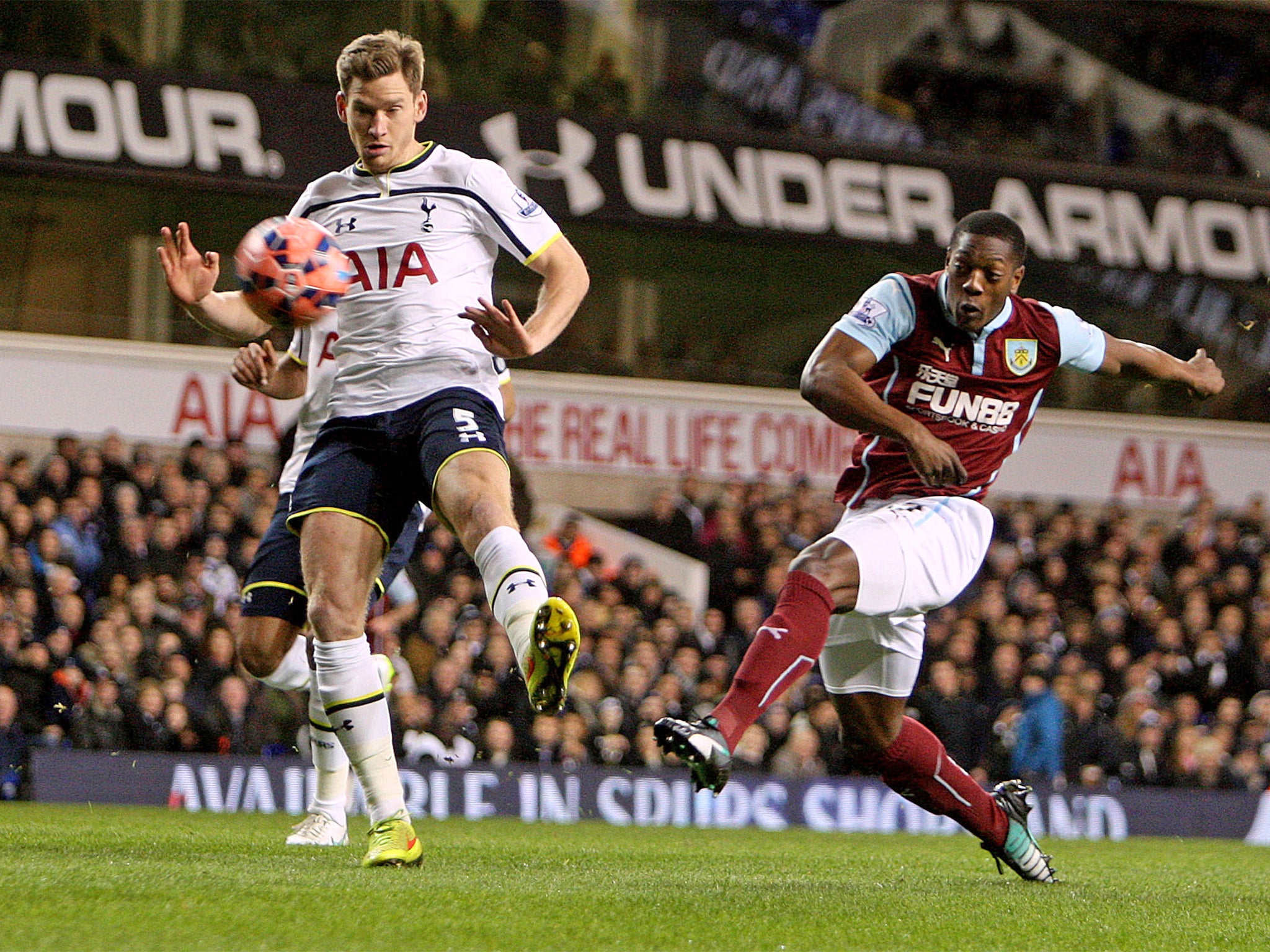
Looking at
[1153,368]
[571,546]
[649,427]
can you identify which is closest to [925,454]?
[1153,368]

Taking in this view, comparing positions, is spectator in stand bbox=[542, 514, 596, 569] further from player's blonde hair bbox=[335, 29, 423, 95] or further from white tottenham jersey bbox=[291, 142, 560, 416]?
player's blonde hair bbox=[335, 29, 423, 95]

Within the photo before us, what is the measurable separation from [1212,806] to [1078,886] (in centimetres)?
772

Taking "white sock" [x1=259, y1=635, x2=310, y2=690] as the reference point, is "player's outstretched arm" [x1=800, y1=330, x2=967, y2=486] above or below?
above

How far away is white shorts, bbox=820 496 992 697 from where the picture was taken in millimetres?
5277

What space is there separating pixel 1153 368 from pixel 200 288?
3.27m

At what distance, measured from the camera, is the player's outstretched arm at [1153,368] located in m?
6.00

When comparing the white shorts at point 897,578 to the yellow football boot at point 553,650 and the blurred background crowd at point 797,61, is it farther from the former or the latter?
the blurred background crowd at point 797,61

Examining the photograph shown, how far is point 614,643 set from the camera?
13.0 m

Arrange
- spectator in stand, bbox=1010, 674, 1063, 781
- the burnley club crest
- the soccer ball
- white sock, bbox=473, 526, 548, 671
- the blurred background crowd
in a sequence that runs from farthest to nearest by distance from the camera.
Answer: the blurred background crowd, spectator in stand, bbox=1010, 674, 1063, 781, the burnley club crest, the soccer ball, white sock, bbox=473, 526, 548, 671

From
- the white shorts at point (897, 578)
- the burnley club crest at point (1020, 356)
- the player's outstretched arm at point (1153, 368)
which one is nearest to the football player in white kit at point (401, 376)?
the white shorts at point (897, 578)

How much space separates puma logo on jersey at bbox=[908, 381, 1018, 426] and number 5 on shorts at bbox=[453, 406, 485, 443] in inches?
57.9

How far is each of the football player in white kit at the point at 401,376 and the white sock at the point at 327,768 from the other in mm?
1084

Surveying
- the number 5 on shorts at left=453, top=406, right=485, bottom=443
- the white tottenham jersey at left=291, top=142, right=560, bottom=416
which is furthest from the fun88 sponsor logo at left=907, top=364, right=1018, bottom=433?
the number 5 on shorts at left=453, top=406, right=485, bottom=443

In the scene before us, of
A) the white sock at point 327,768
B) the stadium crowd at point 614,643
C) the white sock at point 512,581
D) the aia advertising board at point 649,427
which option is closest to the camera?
the white sock at point 512,581
